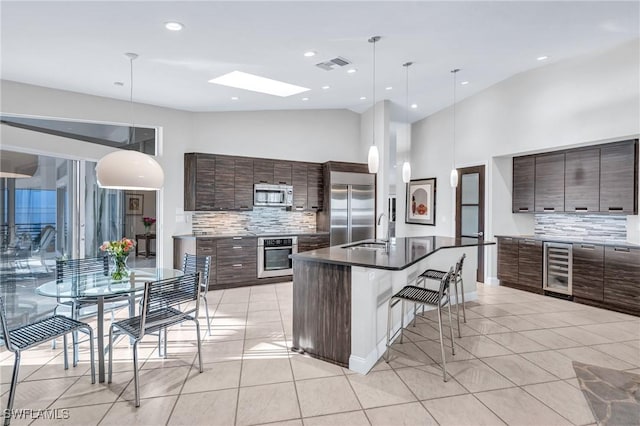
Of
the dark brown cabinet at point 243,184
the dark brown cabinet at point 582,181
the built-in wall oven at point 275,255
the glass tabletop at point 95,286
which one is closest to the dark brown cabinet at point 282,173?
the dark brown cabinet at point 243,184

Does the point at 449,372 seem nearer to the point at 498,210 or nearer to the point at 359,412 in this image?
the point at 359,412

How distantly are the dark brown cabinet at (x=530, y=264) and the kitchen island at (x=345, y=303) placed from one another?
3.15 metres

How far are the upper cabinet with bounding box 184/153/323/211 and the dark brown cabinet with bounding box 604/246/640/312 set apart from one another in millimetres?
4760

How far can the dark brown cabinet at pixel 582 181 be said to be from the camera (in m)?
4.92

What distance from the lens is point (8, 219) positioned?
3.78 metres

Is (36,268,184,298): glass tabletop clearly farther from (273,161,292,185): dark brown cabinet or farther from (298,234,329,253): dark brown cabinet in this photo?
(273,161,292,185): dark brown cabinet

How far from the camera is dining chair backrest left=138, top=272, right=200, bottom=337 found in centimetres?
249

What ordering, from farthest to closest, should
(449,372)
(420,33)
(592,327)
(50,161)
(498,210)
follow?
(498,210)
(50,161)
(592,327)
(420,33)
(449,372)

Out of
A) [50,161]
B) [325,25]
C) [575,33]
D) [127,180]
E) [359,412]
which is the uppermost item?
[575,33]

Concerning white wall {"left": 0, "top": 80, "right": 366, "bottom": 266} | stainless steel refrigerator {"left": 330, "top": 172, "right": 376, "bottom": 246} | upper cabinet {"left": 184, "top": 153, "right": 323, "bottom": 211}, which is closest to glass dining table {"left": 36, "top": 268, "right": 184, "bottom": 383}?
white wall {"left": 0, "top": 80, "right": 366, "bottom": 266}

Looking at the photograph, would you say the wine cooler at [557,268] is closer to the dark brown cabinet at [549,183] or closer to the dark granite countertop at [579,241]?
the dark granite countertop at [579,241]

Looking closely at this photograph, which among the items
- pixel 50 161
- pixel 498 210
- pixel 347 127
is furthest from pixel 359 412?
pixel 347 127

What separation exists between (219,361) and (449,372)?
1.99 metres

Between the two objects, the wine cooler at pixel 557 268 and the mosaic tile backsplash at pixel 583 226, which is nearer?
the mosaic tile backsplash at pixel 583 226
